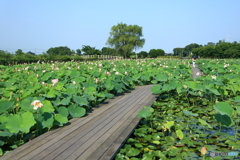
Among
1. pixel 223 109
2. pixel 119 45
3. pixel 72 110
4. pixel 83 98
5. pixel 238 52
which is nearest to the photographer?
pixel 223 109

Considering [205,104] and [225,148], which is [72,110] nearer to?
[225,148]

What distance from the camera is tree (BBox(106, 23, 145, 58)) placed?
40969 millimetres

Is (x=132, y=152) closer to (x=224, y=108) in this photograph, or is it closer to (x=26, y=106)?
(x=224, y=108)

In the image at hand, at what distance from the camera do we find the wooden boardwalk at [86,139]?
1.85 m

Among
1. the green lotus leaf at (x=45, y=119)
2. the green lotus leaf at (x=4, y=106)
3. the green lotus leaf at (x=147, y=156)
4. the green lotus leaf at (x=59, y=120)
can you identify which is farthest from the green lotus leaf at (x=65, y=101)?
the green lotus leaf at (x=147, y=156)

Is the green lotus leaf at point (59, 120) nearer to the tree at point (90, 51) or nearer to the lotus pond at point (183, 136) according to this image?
the lotus pond at point (183, 136)

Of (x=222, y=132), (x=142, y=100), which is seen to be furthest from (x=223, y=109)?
(x=142, y=100)

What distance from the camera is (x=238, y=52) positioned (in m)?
35.6

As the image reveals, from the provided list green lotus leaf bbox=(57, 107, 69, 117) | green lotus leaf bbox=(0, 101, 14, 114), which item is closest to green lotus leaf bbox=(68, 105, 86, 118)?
green lotus leaf bbox=(57, 107, 69, 117)

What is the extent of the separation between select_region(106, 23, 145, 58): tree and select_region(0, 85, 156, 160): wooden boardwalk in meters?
38.1

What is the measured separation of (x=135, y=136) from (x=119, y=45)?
41.0 metres

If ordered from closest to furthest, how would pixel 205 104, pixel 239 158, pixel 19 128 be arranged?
pixel 239 158
pixel 19 128
pixel 205 104

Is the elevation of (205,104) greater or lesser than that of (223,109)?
lesser

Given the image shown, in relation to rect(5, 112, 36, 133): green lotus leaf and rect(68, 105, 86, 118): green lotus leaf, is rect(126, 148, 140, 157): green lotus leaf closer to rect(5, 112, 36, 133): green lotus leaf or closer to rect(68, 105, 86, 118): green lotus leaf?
rect(5, 112, 36, 133): green lotus leaf
